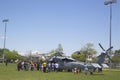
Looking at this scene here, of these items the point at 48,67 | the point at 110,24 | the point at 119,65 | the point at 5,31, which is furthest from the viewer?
the point at 119,65

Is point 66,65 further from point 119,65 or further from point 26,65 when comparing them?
point 119,65

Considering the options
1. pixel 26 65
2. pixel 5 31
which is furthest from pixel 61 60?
pixel 5 31

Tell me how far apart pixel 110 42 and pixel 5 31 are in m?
38.9

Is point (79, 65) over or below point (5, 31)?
below

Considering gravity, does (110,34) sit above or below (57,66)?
above

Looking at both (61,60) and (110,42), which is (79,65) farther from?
(110,42)

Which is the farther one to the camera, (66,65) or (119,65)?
(119,65)

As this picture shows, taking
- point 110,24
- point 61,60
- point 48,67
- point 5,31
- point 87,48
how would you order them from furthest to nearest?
1. point 87,48
2. point 5,31
3. point 110,24
4. point 61,60
5. point 48,67

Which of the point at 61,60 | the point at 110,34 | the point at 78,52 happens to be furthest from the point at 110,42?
the point at 78,52

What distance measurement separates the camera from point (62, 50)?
129 m

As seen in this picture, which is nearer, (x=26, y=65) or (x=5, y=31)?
(x=26, y=65)

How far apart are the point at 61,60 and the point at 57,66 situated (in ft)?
5.55

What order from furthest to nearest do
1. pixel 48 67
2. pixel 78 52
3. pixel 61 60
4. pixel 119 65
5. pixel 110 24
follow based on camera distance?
pixel 78 52 < pixel 119 65 < pixel 110 24 < pixel 61 60 < pixel 48 67

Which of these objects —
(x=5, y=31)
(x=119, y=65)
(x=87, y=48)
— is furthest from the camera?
(x=87, y=48)
